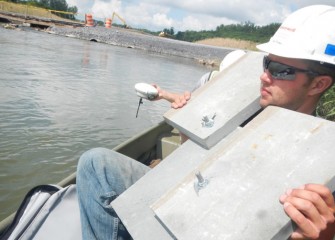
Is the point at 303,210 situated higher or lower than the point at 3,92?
higher

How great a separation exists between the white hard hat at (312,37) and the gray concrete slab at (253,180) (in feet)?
1.31

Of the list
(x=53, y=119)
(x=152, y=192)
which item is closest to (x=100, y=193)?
(x=152, y=192)

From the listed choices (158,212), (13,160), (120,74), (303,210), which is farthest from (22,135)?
(120,74)

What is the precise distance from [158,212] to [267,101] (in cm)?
91

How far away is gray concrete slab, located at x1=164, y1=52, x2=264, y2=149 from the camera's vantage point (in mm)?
2003

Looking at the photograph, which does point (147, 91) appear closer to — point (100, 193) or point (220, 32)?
point (100, 193)

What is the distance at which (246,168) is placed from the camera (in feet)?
4.98

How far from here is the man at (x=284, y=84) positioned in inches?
72.3

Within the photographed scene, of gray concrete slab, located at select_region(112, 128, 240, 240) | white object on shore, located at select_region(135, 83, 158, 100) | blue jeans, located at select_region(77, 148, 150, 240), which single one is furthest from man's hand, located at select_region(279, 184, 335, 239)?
white object on shore, located at select_region(135, 83, 158, 100)

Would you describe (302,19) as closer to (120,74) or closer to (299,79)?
(299,79)

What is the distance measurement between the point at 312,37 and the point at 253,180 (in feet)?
2.97

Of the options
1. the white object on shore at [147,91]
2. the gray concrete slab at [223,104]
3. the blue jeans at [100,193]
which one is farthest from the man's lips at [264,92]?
the white object on shore at [147,91]

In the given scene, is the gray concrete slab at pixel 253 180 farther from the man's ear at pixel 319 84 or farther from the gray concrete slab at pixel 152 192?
the man's ear at pixel 319 84

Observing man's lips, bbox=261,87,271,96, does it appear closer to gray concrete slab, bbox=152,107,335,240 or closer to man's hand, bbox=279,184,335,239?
gray concrete slab, bbox=152,107,335,240
